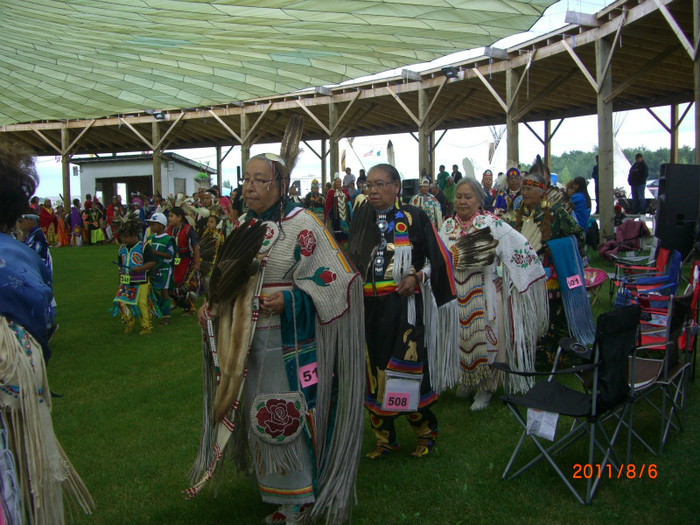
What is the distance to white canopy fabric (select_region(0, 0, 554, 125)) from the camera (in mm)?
2691

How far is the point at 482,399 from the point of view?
4289 millimetres

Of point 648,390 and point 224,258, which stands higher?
point 224,258

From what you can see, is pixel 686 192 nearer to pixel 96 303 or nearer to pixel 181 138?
pixel 96 303

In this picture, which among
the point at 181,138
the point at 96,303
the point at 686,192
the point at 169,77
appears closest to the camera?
the point at 169,77

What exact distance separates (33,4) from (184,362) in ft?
12.6

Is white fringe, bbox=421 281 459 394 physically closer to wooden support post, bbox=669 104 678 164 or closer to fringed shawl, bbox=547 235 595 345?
fringed shawl, bbox=547 235 595 345

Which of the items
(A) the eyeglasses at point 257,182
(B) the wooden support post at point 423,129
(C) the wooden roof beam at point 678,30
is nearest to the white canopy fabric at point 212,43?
(A) the eyeglasses at point 257,182

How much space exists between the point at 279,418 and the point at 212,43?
5.86 feet

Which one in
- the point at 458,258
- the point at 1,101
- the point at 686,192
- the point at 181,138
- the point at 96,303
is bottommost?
the point at 96,303

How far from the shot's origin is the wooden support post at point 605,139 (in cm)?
997

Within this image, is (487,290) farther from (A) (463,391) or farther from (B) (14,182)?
(B) (14,182)

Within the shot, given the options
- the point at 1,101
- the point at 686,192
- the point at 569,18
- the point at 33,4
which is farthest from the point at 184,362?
the point at 569,18

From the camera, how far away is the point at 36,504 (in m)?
1.91
